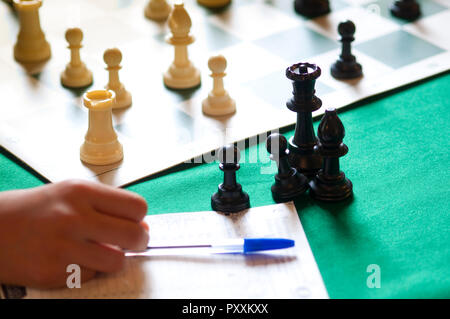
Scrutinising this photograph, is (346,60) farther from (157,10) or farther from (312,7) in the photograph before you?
(157,10)

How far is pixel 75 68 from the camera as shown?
5.97ft

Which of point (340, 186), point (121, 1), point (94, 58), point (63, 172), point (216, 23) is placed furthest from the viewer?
point (121, 1)

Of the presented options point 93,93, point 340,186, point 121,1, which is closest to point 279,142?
point 340,186

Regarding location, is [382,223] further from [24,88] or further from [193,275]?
[24,88]

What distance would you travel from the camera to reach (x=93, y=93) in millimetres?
1482

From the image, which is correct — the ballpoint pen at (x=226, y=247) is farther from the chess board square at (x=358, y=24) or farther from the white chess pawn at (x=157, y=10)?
the white chess pawn at (x=157, y=10)

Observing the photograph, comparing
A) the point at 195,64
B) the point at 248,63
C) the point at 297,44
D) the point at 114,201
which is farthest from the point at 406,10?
the point at 114,201

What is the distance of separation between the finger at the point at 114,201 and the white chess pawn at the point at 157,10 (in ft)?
3.77

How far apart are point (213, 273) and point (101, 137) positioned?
0.49 meters

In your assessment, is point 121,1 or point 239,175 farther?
point 121,1

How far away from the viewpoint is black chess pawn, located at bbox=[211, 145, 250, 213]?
127cm
